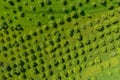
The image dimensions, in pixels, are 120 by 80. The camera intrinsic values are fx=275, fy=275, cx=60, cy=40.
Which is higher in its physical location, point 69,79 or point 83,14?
point 83,14

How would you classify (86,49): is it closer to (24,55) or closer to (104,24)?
(104,24)

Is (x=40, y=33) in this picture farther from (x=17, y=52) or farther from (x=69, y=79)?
(x=69, y=79)

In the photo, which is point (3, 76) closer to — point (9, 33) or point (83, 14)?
point (9, 33)

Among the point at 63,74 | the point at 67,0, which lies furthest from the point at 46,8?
the point at 63,74

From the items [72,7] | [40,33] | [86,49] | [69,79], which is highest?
[72,7]

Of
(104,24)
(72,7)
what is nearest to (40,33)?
(72,7)

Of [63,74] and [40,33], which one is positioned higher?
[40,33]

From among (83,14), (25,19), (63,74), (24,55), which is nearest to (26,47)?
(24,55)
